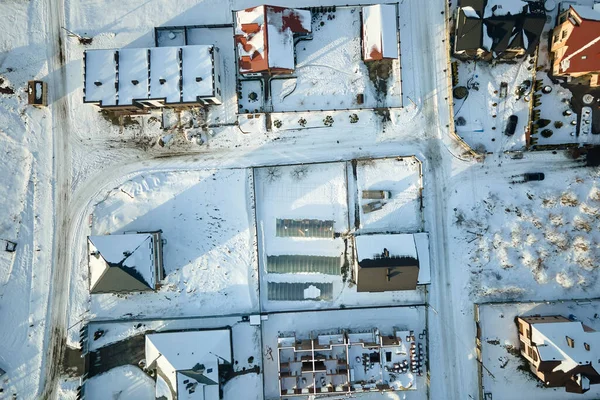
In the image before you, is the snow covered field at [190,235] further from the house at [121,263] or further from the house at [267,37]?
the house at [267,37]

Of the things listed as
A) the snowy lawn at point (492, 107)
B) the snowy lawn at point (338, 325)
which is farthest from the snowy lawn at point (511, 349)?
the snowy lawn at point (492, 107)

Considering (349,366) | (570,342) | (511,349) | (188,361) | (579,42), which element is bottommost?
(349,366)

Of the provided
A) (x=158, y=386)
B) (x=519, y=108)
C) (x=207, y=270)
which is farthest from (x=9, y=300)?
(x=519, y=108)

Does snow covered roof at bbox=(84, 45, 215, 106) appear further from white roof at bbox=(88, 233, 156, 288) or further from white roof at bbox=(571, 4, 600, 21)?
white roof at bbox=(571, 4, 600, 21)

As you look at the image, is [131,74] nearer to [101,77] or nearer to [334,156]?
[101,77]

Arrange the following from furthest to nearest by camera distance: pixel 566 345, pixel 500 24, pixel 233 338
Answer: pixel 233 338, pixel 500 24, pixel 566 345

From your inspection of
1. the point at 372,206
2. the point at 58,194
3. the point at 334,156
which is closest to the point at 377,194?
the point at 372,206

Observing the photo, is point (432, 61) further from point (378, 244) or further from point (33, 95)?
point (33, 95)
